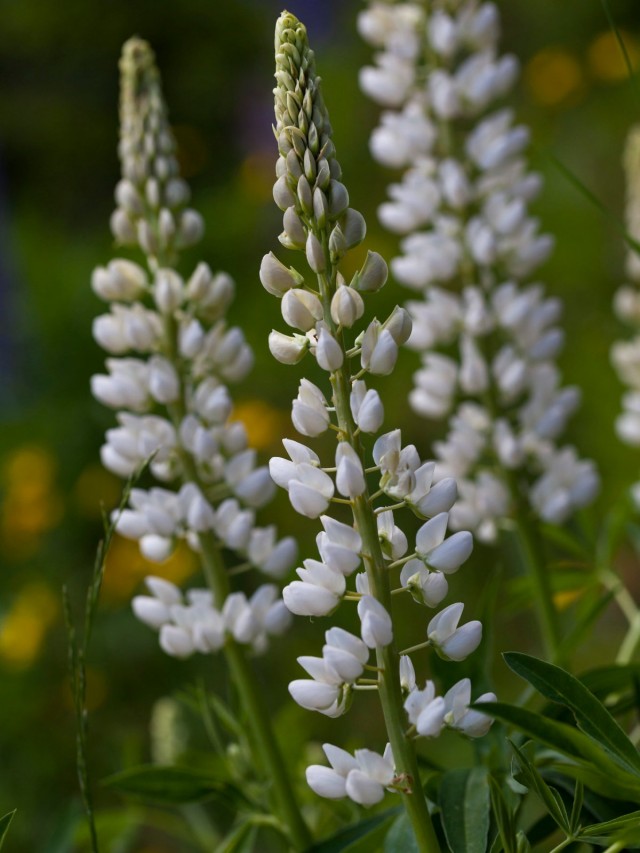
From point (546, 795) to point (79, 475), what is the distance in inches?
101

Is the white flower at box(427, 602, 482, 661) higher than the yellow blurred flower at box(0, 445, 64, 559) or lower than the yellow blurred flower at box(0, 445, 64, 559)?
higher

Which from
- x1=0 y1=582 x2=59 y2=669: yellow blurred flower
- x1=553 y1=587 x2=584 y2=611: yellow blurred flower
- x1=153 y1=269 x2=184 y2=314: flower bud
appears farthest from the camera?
x1=0 y1=582 x2=59 y2=669: yellow blurred flower

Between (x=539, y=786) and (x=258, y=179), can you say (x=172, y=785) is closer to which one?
(x=539, y=786)

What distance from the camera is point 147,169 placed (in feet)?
3.83

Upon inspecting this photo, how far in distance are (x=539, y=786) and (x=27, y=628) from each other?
1885 millimetres

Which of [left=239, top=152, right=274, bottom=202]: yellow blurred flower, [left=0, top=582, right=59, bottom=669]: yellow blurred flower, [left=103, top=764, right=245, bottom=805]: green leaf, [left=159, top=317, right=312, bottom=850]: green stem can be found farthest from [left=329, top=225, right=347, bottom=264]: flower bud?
[left=239, top=152, right=274, bottom=202]: yellow blurred flower

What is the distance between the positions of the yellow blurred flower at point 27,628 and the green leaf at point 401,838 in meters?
1.55

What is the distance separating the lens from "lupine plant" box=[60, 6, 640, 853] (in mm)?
760

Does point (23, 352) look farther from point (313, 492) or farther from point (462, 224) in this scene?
point (313, 492)

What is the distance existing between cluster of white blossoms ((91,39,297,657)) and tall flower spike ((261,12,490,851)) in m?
0.27

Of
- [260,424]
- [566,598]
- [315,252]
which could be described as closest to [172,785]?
[315,252]

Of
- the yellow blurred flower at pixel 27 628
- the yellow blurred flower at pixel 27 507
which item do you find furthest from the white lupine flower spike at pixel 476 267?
the yellow blurred flower at pixel 27 507

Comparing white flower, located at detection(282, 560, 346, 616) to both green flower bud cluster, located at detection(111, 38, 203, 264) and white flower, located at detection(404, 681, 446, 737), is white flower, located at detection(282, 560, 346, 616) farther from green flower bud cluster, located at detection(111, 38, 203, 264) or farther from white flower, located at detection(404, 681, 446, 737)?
green flower bud cluster, located at detection(111, 38, 203, 264)

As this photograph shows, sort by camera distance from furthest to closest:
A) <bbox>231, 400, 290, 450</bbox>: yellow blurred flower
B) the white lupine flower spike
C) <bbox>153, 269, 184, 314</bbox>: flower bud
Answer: <bbox>231, 400, 290, 450</bbox>: yellow blurred flower, the white lupine flower spike, <bbox>153, 269, 184, 314</bbox>: flower bud
